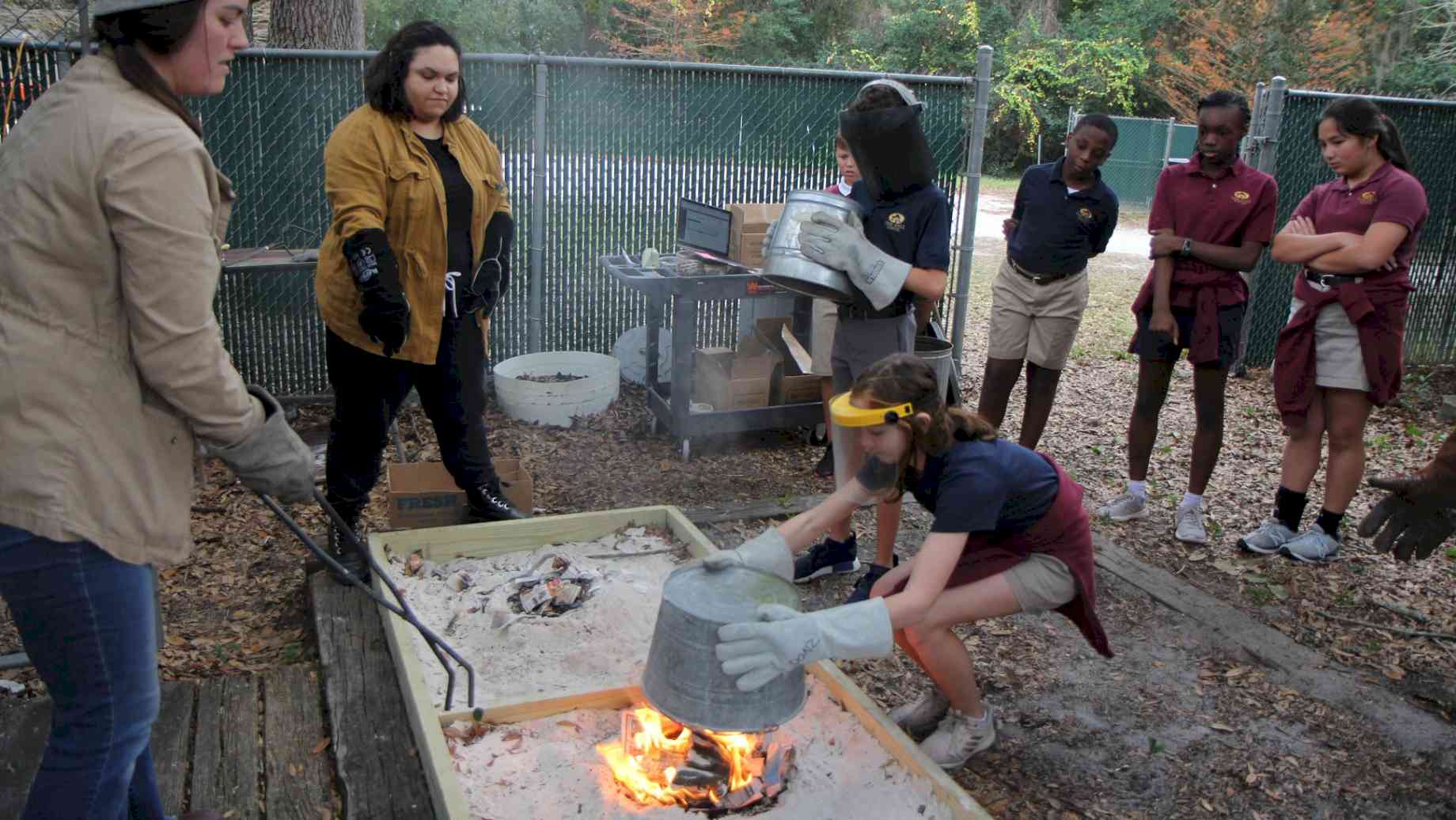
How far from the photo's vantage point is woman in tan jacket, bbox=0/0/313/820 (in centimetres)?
180

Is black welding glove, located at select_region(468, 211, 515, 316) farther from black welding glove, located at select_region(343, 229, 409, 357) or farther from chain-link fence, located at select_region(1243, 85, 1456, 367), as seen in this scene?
chain-link fence, located at select_region(1243, 85, 1456, 367)

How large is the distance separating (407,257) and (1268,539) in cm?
393

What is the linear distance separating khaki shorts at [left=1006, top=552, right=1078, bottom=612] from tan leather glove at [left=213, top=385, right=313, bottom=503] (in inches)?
73.0

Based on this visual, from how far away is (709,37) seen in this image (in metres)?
25.6

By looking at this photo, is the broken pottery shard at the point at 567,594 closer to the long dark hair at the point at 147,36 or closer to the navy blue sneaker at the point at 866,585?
the navy blue sneaker at the point at 866,585

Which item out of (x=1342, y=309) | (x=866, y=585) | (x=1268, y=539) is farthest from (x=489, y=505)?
(x=1342, y=309)

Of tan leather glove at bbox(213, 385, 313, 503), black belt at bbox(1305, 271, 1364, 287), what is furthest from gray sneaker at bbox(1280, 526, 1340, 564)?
tan leather glove at bbox(213, 385, 313, 503)

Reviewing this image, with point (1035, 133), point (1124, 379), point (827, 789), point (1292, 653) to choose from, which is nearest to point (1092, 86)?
point (1035, 133)

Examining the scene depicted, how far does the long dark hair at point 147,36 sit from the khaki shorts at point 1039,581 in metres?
2.32

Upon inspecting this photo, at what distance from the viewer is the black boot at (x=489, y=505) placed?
14.0ft

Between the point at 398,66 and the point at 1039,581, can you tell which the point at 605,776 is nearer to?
the point at 1039,581

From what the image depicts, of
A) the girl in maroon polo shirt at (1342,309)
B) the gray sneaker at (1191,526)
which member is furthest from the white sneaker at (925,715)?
the girl in maroon polo shirt at (1342,309)

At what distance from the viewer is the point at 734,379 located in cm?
596

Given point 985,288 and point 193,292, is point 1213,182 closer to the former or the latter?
point 193,292
